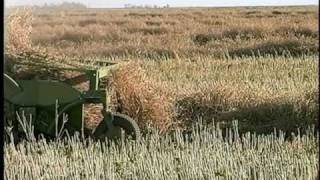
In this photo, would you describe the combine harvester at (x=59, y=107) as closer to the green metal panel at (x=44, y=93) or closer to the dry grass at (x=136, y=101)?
the green metal panel at (x=44, y=93)

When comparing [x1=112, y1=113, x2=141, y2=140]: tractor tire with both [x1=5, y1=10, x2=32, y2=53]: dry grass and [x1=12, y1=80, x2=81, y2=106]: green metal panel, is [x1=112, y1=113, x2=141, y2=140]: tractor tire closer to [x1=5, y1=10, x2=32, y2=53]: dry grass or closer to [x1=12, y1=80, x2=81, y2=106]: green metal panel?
[x1=12, y1=80, x2=81, y2=106]: green metal panel

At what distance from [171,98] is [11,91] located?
1.74 meters

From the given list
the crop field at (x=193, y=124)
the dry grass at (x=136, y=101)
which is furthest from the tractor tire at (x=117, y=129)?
the dry grass at (x=136, y=101)

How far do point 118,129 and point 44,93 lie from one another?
2.17 feet

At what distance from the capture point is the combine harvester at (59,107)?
468 cm

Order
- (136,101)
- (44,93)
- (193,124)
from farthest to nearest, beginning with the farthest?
(193,124) → (136,101) → (44,93)

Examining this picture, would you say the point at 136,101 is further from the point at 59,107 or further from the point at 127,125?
the point at 59,107

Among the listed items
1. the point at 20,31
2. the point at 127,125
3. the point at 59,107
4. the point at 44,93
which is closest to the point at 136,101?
the point at 127,125

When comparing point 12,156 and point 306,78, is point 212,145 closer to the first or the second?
point 12,156

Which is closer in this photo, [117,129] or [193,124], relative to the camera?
[117,129]

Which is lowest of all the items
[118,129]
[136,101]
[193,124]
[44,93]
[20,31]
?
[193,124]

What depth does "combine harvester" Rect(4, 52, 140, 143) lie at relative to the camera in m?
4.68

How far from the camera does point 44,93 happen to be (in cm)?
473

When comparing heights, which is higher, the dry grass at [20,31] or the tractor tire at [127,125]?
the dry grass at [20,31]
